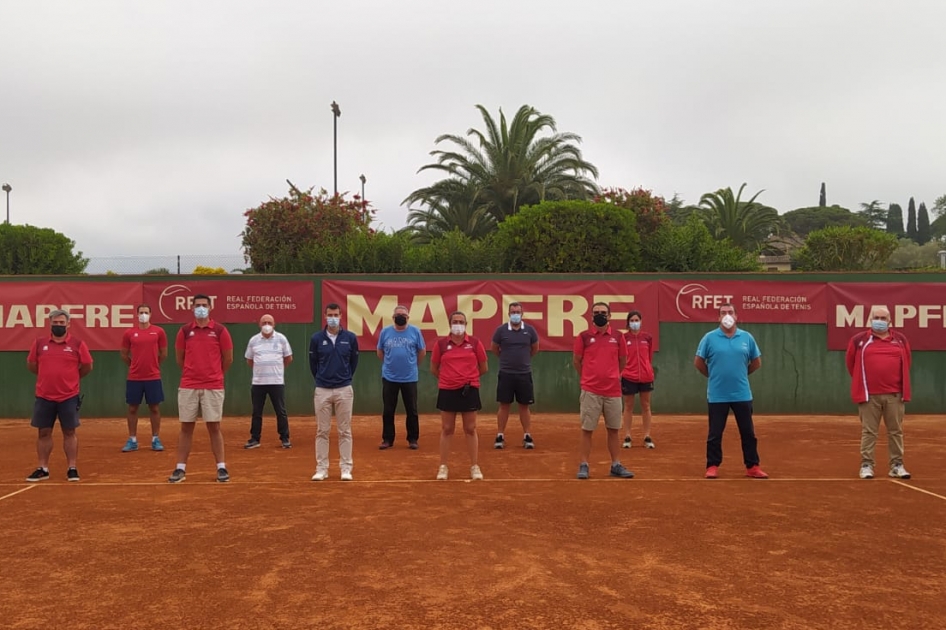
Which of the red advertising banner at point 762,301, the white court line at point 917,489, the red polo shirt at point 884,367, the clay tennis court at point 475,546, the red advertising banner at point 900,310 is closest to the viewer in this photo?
the clay tennis court at point 475,546

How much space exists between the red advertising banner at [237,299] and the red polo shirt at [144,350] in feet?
12.4

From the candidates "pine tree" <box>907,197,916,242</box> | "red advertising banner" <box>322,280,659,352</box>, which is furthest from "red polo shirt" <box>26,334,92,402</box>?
"pine tree" <box>907,197,916,242</box>

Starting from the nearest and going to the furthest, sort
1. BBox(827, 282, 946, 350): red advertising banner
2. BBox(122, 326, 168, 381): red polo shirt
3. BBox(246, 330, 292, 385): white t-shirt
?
BBox(122, 326, 168, 381): red polo shirt, BBox(246, 330, 292, 385): white t-shirt, BBox(827, 282, 946, 350): red advertising banner

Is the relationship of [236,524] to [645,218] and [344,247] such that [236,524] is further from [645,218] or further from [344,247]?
[645,218]

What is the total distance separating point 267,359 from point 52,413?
3.17 m

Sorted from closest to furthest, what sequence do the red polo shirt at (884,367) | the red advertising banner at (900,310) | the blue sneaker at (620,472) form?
1. the blue sneaker at (620,472)
2. the red polo shirt at (884,367)
3. the red advertising banner at (900,310)

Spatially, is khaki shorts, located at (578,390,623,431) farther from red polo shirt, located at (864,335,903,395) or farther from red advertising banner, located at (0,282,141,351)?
red advertising banner, located at (0,282,141,351)

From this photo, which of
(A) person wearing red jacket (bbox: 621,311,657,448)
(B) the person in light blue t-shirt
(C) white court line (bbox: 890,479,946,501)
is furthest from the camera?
(B) the person in light blue t-shirt

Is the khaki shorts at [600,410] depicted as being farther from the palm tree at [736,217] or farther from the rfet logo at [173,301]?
the palm tree at [736,217]

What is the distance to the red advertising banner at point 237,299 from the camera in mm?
14672

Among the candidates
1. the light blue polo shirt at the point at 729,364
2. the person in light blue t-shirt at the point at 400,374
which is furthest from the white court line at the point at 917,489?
the person in light blue t-shirt at the point at 400,374

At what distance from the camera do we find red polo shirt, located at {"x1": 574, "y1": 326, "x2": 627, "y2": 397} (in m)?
8.34

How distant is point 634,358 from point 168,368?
8.64 m

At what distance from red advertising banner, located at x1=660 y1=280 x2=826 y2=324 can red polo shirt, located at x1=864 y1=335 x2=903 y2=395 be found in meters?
5.89
